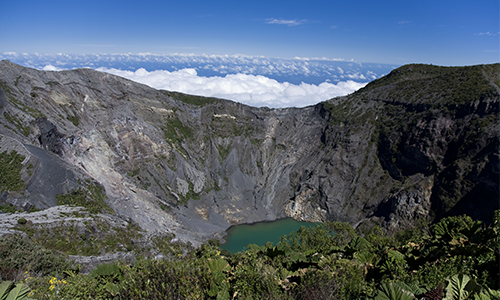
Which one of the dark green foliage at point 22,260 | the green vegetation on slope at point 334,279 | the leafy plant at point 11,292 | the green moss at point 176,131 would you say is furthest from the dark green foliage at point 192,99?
the leafy plant at point 11,292

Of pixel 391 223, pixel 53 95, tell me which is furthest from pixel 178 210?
pixel 391 223

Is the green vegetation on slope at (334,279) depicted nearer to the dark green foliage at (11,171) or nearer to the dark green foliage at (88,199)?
the dark green foliage at (88,199)

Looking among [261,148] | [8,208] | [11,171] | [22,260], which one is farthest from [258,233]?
[22,260]

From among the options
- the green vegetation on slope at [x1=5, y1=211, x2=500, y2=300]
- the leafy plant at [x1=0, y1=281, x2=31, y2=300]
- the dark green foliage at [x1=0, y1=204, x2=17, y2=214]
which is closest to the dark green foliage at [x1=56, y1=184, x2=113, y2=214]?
the dark green foliage at [x1=0, y1=204, x2=17, y2=214]

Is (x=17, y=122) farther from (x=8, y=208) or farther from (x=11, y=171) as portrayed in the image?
(x=8, y=208)

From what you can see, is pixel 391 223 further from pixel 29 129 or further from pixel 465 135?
pixel 29 129

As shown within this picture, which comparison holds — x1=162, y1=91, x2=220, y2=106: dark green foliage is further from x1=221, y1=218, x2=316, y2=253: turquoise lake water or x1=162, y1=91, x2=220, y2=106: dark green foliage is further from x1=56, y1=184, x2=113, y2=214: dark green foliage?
x1=56, y1=184, x2=113, y2=214: dark green foliage
